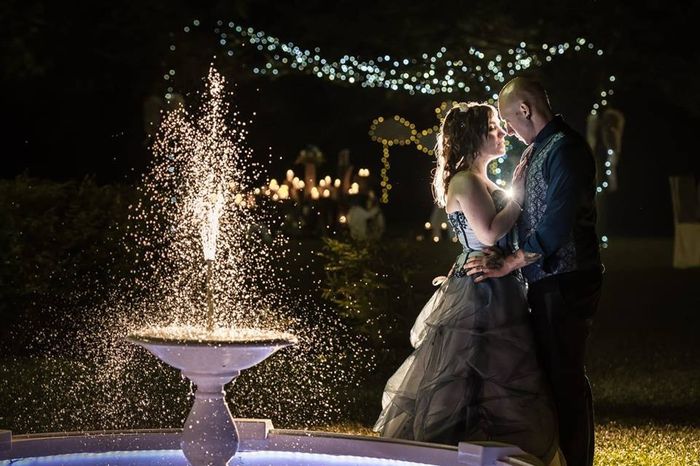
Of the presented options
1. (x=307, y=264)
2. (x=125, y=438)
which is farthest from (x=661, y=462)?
(x=307, y=264)

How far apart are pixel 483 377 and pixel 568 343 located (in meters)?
0.37

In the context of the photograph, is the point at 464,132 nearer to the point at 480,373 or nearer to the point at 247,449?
the point at 480,373

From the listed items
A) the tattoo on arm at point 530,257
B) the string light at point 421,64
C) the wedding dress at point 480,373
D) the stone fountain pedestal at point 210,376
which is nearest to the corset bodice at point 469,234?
the wedding dress at point 480,373

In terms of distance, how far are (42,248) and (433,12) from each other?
1027 cm

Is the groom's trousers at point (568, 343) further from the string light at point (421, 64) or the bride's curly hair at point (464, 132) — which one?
the string light at point (421, 64)

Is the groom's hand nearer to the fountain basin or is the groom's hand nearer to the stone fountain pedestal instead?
the fountain basin

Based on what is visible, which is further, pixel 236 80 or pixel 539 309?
pixel 236 80

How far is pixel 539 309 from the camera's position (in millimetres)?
5266

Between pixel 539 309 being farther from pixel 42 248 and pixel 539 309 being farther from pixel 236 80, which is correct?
pixel 236 80

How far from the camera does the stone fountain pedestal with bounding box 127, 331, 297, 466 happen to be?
15.3 feet

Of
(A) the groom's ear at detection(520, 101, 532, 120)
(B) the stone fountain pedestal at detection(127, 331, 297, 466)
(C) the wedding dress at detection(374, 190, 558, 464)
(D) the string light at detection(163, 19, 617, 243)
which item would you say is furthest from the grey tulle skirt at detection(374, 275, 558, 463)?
(D) the string light at detection(163, 19, 617, 243)

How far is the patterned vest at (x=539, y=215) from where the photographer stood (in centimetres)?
517

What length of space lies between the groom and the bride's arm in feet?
0.23

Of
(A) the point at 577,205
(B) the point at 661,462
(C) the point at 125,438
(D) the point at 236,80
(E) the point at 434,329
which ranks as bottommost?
(B) the point at 661,462
